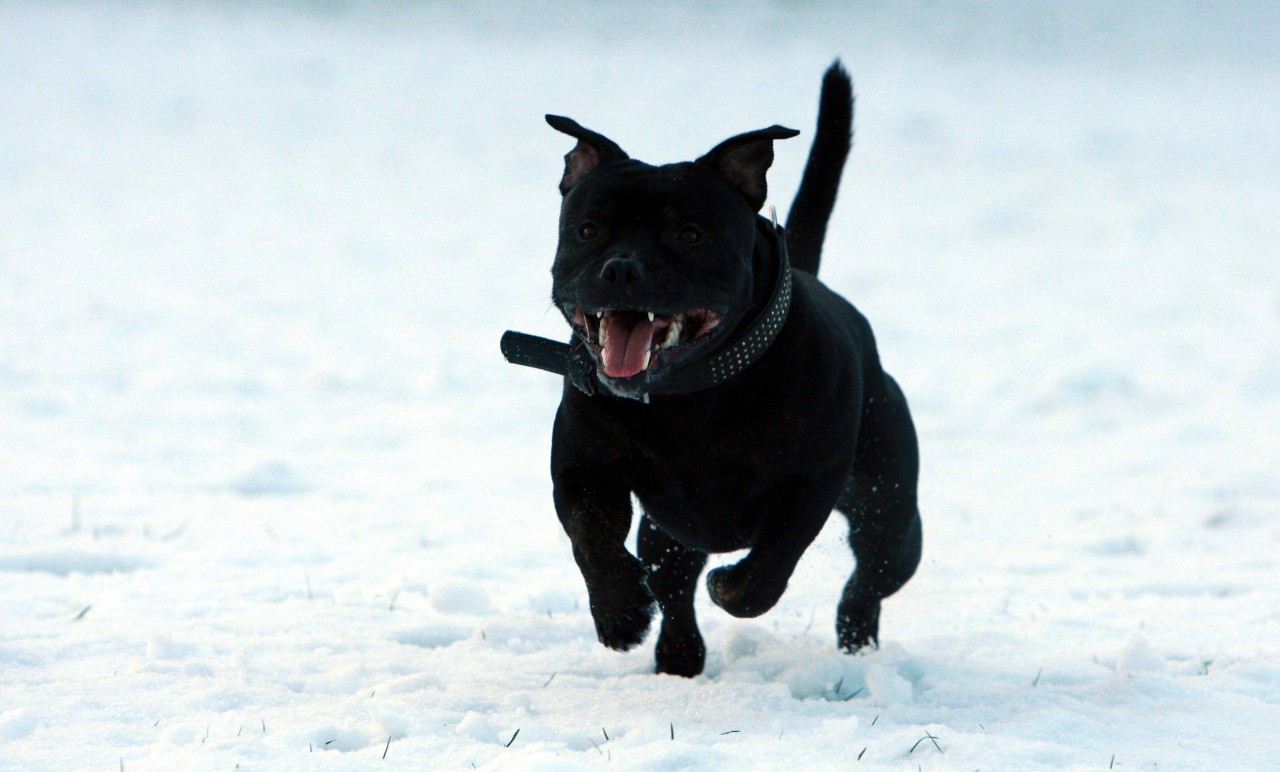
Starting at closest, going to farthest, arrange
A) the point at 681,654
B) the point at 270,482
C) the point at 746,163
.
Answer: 1. the point at 746,163
2. the point at 681,654
3. the point at 270,482

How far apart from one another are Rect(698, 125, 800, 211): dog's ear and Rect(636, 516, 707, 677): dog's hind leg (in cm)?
96

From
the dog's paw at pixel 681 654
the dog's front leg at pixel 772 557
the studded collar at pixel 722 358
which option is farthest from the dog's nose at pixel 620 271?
the dog's paw at pixel 681 654

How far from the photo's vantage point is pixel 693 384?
283 cm

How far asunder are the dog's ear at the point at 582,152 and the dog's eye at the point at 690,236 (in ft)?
1.01

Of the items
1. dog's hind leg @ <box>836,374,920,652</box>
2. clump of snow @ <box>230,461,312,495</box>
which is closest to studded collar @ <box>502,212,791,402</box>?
dog's hind leg @ <box>836,374,920,652</box>

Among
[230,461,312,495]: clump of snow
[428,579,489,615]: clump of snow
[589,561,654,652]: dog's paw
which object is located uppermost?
[230,461,312,495]: clump of snow

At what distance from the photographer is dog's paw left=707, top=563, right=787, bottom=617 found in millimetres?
2898

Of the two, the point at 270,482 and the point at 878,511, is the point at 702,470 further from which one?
the point at 270,482

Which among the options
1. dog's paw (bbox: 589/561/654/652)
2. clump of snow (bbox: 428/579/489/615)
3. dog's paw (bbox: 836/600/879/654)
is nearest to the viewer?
dog's paw (bbox: 589/561/654/652)

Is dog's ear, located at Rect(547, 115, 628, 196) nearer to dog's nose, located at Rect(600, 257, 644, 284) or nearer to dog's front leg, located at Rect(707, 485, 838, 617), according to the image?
dog's nose, located at Rect(600, 257, 644, 284)

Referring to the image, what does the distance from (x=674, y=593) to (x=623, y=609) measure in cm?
71

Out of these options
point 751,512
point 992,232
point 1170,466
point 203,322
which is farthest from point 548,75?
point 751,512

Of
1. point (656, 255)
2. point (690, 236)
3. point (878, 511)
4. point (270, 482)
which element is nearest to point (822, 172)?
point (878, 511)

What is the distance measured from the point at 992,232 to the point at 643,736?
13.7 metres
